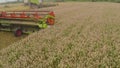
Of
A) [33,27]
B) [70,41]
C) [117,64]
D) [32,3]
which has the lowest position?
[32,3]

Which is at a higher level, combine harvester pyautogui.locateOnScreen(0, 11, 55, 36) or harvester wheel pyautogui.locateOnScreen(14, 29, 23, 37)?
combine harvester pyautogui.locateOnScreen(0, 11, 55, 36)

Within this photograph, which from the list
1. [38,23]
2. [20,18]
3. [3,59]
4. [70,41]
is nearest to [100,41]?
[70,41]

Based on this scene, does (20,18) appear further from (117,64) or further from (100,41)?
(117,64)

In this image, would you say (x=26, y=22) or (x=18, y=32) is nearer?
(x=18, y=32)

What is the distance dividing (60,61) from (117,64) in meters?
1.79

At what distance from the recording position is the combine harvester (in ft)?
52.4

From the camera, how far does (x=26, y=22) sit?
1641 cm

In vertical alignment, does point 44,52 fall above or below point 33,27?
above

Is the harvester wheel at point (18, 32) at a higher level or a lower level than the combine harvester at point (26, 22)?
lower

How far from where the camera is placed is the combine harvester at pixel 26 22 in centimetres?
1596

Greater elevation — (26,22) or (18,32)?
(26,22)

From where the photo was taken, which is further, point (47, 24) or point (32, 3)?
point (32, 3)

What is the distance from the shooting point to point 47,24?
1641cm

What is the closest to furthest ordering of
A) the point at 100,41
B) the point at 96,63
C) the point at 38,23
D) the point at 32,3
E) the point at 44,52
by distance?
the point at 96,63
the point at 44,52
the point at 100,41
the point at 38,23
the point at 32,3
